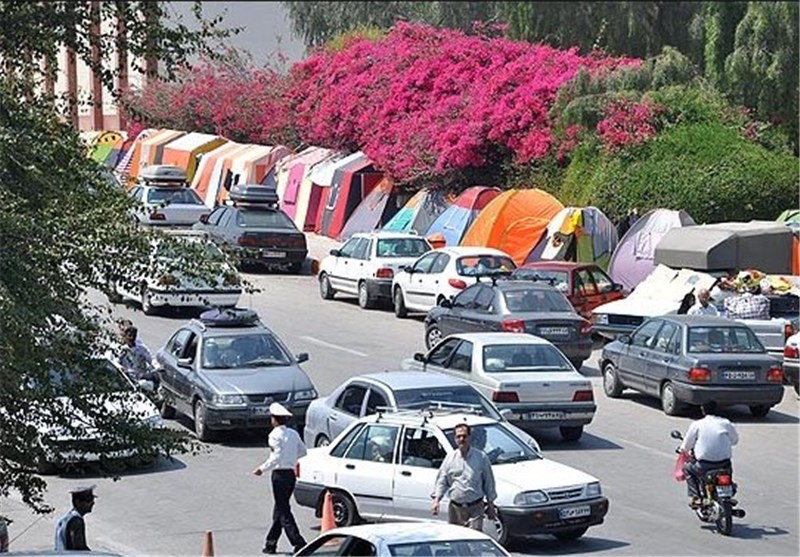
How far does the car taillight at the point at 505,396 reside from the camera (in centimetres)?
2122

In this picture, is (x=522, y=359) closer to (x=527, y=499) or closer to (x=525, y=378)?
(x=525, y=378)

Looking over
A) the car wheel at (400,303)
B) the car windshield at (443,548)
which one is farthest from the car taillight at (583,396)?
the car wheel at (400,303)

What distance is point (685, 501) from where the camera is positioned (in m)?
18.7

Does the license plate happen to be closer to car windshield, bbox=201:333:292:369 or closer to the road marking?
car windshield, bbox=201:333:292:369

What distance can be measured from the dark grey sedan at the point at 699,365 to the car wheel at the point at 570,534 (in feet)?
22.5

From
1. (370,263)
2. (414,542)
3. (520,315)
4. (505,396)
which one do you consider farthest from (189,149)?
(414,542)

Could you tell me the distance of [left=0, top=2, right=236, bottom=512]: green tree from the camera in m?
11.0

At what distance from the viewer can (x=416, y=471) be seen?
645 inches

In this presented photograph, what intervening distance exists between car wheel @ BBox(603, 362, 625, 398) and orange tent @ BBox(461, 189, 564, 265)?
8730 mm

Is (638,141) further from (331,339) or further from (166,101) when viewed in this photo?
(166,101)

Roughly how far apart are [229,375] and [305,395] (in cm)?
112

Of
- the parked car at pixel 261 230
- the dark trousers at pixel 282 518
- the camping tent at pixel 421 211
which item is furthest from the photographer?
the camping tent at pixel 421 211

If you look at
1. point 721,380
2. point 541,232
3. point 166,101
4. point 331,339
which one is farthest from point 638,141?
point 166,101

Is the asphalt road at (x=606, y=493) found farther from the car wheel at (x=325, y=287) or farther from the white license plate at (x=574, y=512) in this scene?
the car wheel at (x=325, y=287)
